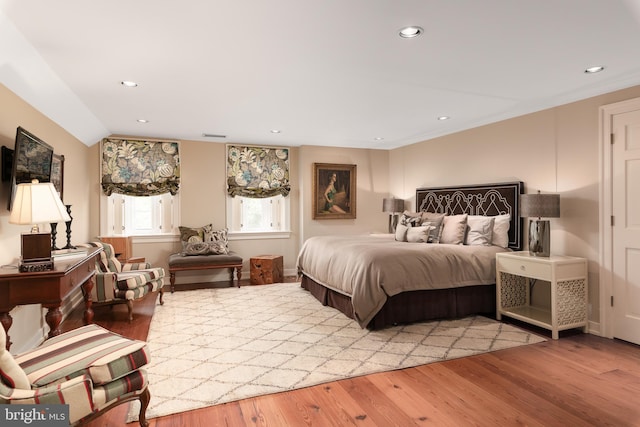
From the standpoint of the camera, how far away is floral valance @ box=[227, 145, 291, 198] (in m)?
6.52

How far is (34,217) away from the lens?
2547 mm

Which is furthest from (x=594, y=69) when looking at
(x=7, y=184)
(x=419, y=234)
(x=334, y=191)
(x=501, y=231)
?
(x=7, y=184)

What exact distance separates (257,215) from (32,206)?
4.36 m

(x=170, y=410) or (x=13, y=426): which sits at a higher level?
(x=13, y=426)

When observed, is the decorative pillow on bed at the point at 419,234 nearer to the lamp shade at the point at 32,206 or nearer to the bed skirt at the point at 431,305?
the bed skirt at the point at 431,305

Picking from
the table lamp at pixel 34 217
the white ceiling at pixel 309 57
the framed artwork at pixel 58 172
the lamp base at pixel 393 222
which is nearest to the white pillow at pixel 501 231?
the white ceiling at pixel 309 57

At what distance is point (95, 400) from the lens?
1811mm

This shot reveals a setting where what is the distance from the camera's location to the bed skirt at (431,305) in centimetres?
385

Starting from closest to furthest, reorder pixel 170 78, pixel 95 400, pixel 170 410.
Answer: pixel 95 400 < pixel 170 410 < pixel 170 78

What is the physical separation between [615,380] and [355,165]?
16.8ft

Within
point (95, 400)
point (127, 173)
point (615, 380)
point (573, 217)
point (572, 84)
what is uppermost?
point (572, 84)

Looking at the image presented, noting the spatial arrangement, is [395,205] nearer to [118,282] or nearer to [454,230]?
[454,230]

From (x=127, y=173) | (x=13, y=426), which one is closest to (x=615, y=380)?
(x=13, y=426)

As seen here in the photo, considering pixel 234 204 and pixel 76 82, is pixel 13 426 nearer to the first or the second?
pixel 76 82
